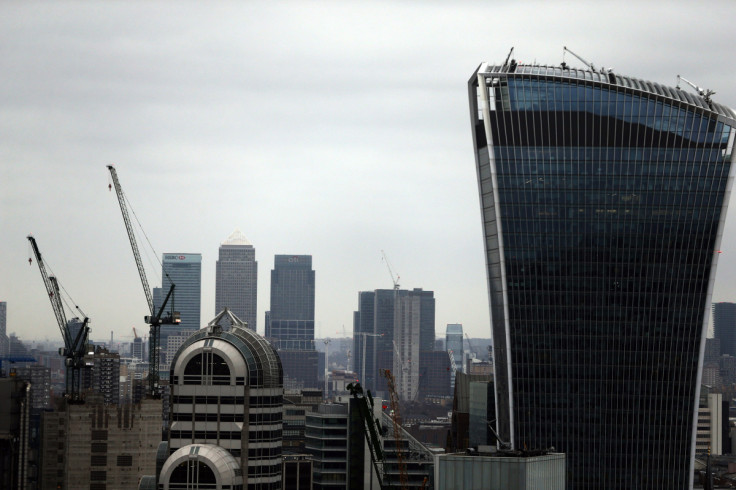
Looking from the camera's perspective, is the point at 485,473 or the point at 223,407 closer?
the point at 485,473

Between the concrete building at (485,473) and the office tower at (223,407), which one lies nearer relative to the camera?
the concrete building at (485,473)

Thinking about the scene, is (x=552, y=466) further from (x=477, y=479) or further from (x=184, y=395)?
(x=184, y=395)

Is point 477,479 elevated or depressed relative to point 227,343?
depressed

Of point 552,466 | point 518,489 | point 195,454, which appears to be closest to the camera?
point 518,489

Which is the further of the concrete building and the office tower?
the office tower

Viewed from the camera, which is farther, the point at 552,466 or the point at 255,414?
the point at 255,414

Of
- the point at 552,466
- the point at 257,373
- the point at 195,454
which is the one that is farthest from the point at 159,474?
the point at 552,466

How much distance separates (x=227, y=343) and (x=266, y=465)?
742 inches

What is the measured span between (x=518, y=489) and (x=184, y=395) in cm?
7375

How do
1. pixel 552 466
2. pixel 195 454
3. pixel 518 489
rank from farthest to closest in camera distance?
pixel 195 454
pixel 552 466
pixel 518 489

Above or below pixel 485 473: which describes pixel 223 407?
above

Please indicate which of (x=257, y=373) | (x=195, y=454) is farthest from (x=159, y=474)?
(x=257, y=373)

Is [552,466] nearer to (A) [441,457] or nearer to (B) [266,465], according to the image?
(A) [441,457]

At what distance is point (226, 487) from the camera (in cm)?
19150
